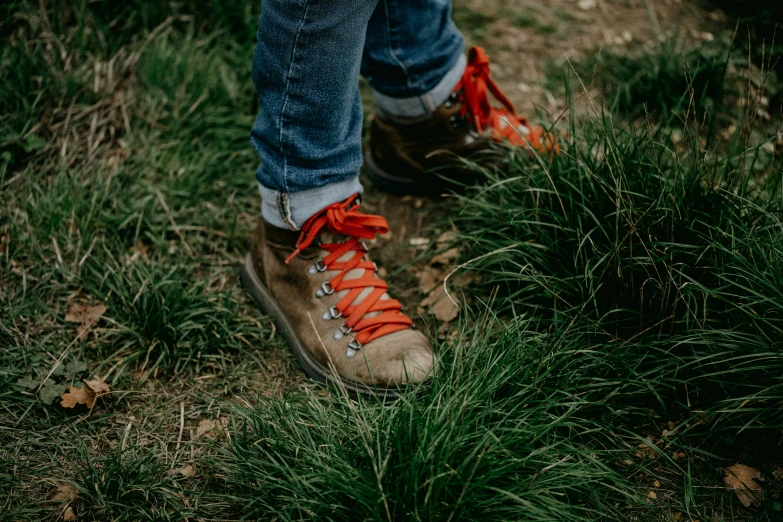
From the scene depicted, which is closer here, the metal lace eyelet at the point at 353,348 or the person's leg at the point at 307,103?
the person's leg at the point at 307,103

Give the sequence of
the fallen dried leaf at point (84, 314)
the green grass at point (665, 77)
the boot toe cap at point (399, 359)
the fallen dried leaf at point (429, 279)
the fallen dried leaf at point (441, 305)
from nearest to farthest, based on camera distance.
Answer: the boot toe cap at point (399, 359)
the fallen dried leaf at point (84, 314)
the fallen dried leaf at point (441, 305)
the fallen dried leaf at point (429, 279)
the green grass at point (665, 77)

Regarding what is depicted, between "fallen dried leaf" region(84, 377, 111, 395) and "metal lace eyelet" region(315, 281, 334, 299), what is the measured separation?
68 cm

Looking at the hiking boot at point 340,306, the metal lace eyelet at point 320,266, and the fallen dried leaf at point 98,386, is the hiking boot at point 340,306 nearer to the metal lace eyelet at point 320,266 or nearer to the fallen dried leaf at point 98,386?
the metal lace eyelet at point 320,266

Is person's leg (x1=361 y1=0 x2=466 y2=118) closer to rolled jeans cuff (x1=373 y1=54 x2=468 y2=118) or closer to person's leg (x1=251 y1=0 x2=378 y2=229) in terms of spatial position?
rolled jeans cuff (x1=373 y1=54 x2=468 y2=118)

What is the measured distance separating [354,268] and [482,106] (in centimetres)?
85

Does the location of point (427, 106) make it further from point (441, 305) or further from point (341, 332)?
point (341, 332)

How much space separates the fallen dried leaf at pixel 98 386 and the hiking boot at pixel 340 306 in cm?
54

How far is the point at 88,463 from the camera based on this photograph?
1518 mm

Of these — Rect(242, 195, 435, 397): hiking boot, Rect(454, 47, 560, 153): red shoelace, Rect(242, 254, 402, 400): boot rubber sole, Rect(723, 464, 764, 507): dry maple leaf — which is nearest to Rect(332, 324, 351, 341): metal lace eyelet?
Rect(242, 195, 435, 397): hiking boot

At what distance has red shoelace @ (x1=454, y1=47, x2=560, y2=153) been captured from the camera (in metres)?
2.17

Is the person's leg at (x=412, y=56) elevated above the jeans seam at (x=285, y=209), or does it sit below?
above

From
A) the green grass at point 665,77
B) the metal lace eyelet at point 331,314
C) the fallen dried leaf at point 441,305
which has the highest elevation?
the green grass at point 665,77

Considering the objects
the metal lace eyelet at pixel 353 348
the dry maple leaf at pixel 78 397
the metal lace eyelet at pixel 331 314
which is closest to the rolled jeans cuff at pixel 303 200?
the metal lace eyelet at pixel 331 314

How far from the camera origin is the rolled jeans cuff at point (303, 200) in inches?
66.4
